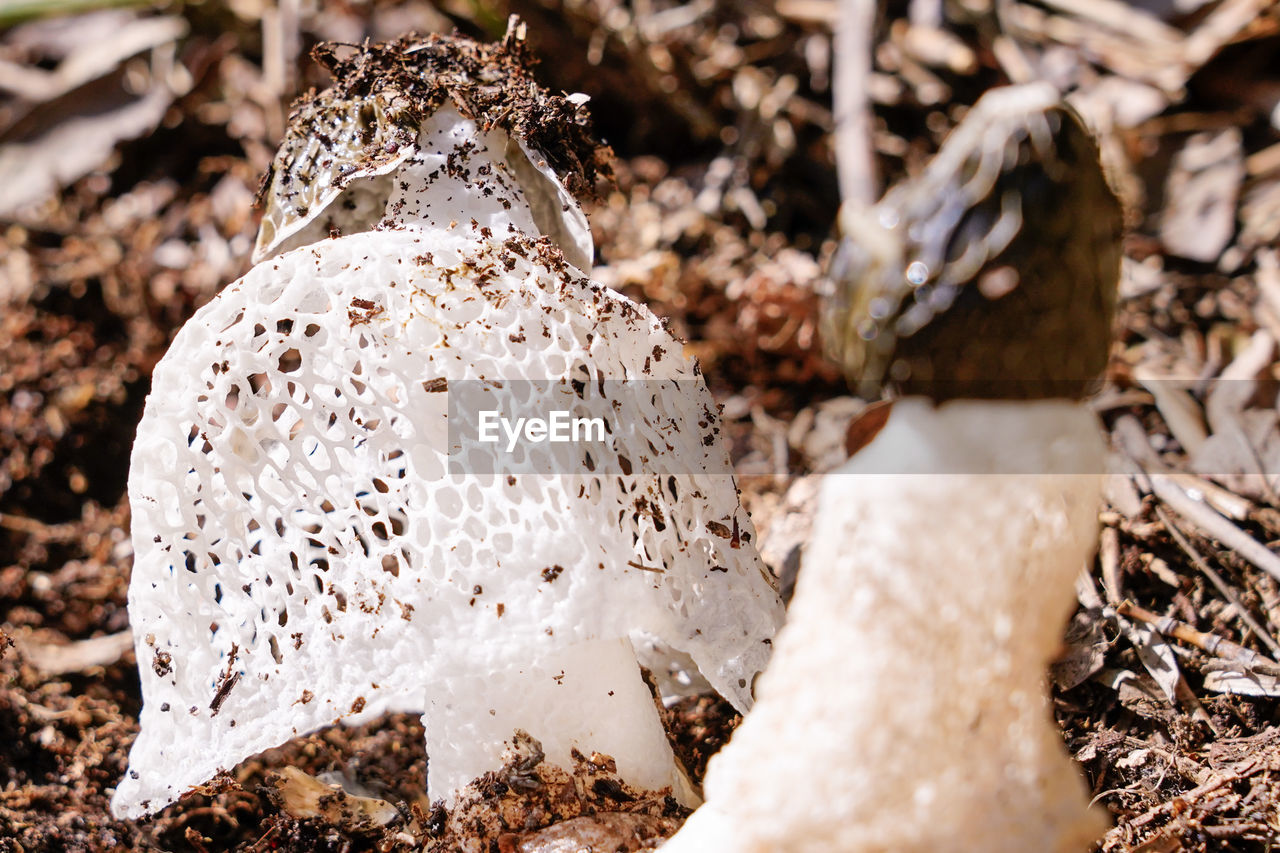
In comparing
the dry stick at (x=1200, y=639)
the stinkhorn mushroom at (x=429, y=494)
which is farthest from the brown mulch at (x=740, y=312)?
the stinkhorn mushroom at (x=429, y=494)

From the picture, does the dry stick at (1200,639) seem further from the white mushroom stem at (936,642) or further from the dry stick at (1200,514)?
the white mushroom stem at (936,642)

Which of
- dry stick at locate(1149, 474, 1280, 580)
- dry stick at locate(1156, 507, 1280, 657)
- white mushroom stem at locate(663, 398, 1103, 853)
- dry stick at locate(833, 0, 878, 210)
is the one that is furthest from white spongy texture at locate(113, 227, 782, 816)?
dry stick at locate(833, 0, 878, 210)

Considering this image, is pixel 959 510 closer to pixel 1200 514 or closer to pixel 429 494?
pixel 429 494

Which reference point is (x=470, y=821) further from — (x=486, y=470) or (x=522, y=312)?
(x=522, y=312)

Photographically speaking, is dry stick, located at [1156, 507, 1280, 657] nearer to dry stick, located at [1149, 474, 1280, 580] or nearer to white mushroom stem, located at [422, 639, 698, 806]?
dry stick, located at [1149, 474, 1280, 580]

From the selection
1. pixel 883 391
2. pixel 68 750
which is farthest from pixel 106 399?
pixel 883 391
